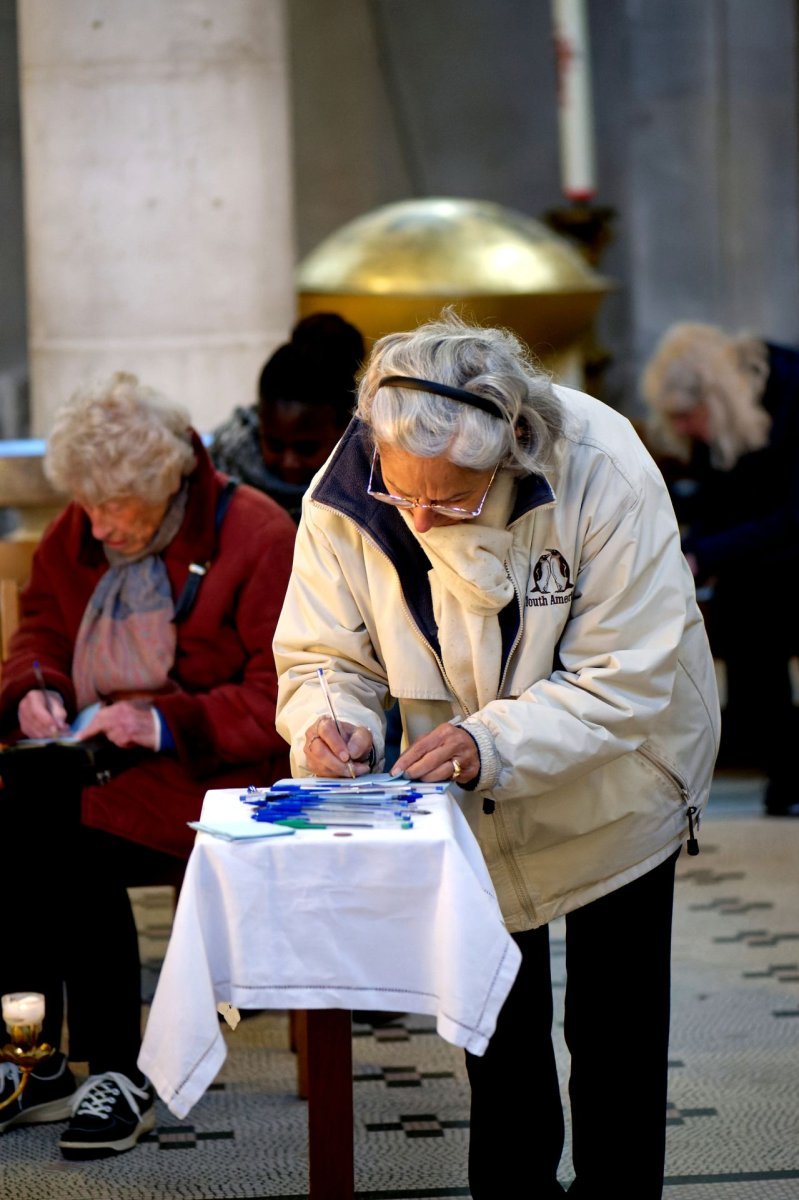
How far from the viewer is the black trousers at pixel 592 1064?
2838 millimetres

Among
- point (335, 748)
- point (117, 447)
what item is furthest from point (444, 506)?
point (117, 447)

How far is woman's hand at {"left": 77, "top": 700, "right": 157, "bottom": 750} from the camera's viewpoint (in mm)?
3807

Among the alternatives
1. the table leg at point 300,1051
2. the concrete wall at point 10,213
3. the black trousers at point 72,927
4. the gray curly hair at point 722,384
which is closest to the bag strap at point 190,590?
the black trousers at point 72,927

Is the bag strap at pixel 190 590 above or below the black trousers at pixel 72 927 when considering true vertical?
above

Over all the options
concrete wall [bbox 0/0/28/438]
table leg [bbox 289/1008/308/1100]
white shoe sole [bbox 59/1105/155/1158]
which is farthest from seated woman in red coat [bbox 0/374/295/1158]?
concrete wall [bbox 0/0/28/438]

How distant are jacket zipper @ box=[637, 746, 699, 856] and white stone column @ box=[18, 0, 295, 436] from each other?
3411mm

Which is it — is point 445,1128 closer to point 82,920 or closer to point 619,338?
point 82,920

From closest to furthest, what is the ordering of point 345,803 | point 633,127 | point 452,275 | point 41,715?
point 345,803
point 41,715
point 452,275
point 633,127

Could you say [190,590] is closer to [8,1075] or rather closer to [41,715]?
[41,715]

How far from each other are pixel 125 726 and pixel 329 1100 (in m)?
1.39

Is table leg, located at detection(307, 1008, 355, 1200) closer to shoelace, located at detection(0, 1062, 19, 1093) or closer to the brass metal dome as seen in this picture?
shoelace, located at detection(0, 1062, 19, 1093)

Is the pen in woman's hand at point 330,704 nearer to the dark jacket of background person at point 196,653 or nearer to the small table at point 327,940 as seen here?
the small table at point 327,940

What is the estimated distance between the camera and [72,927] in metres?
3.69

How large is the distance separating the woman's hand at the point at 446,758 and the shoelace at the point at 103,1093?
1291 millimetres
